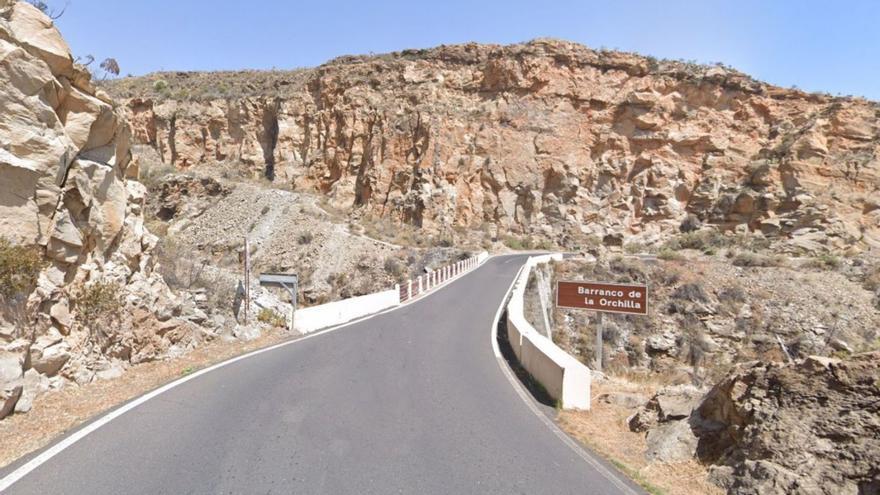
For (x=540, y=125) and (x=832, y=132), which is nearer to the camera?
(x=832, y=132)

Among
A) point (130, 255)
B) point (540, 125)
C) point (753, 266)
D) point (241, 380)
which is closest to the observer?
point (241, 380)

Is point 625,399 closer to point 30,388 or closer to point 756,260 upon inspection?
point 30,388

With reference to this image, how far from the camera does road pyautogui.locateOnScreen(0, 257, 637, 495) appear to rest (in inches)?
165

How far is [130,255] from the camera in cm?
869

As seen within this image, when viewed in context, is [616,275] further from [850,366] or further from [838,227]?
[850,366]

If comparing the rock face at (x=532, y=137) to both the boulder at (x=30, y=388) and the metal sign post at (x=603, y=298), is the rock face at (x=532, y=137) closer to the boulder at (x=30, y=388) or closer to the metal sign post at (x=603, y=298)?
the metal sign post at (x=603, y=298)

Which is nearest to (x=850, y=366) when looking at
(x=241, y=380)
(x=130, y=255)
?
(x=241, y=380)

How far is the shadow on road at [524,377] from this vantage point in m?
7.15

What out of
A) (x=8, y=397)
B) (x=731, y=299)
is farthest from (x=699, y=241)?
(x=8, y=397)

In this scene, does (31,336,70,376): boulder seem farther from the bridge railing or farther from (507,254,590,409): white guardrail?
the bridge railing

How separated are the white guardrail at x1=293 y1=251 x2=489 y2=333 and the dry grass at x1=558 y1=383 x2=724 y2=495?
316 inches

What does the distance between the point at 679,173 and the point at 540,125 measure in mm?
13501

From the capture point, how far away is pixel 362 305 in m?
16.2

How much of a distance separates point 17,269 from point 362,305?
10766 mm
